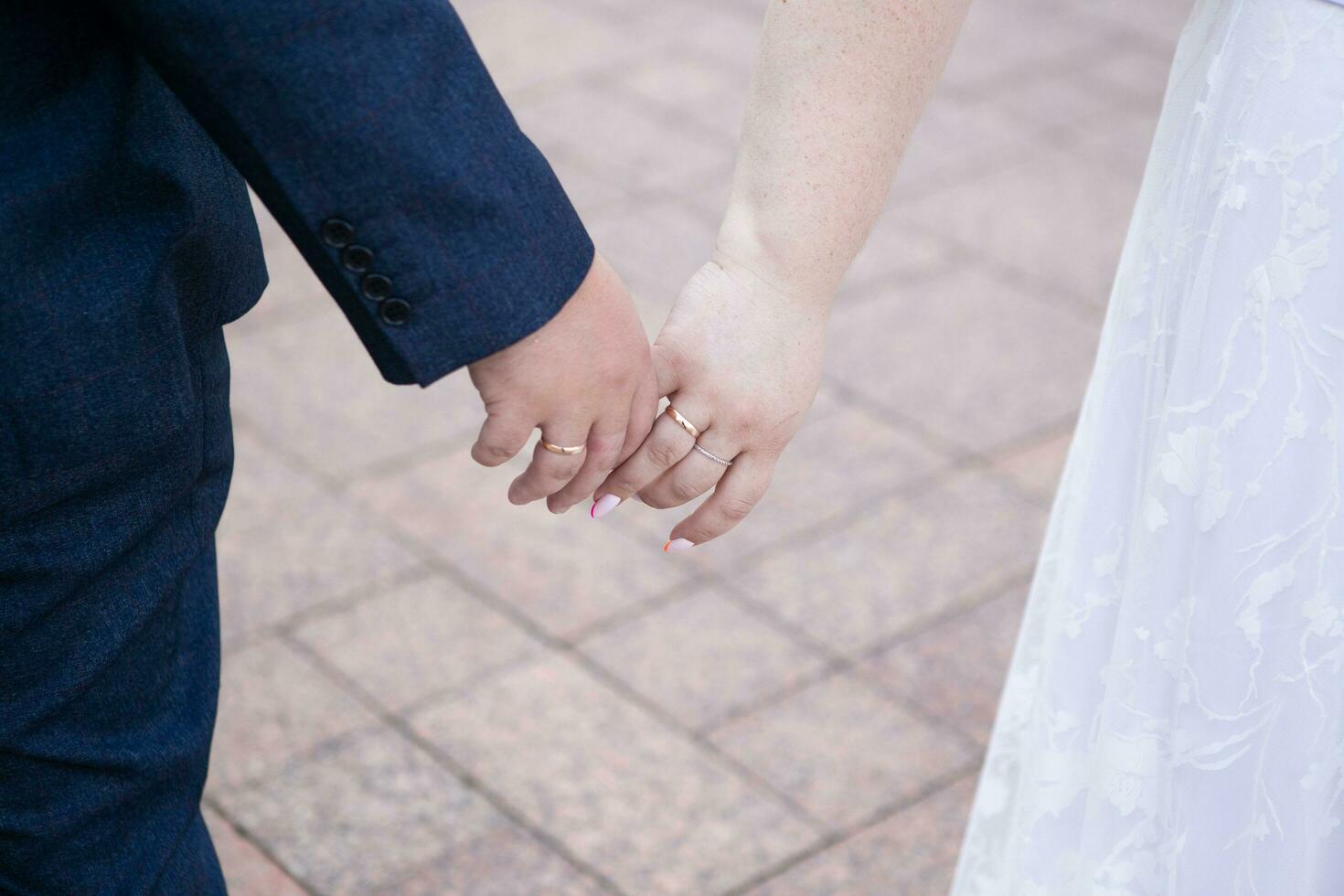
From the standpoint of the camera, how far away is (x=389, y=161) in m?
1.09

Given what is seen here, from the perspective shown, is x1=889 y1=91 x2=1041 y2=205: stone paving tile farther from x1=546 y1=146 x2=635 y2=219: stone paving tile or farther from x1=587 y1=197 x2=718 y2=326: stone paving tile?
x1=546 y1=146 x2=635 y2=219: stone paving tile

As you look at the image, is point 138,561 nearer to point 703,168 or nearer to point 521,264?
point 521,264

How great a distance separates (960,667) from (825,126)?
61.8 inches

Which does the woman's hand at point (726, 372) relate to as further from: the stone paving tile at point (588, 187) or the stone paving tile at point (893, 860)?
the stone paving tile at point (588, 187)

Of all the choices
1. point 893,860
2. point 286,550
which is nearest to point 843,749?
point 893,860

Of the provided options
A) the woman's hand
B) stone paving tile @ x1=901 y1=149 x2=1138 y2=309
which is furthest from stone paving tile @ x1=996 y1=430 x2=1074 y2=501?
the woman's hand

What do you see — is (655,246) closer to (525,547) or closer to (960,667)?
(525,547)

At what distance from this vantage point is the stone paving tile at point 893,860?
230 cm

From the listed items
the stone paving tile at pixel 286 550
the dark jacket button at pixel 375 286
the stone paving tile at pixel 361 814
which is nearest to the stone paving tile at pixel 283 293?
the stone paving tile at pixel 286 550

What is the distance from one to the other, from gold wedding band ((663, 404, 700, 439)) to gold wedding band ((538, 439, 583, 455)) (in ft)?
0.51

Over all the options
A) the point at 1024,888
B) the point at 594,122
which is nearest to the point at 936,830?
the point at 1024,888

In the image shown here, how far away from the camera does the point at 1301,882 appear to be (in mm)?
1414

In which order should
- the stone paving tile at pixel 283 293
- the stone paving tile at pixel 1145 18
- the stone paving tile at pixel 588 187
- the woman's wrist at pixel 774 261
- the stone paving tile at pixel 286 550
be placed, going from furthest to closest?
the stone paving tile at pixel 1145 18 → the stone paving tile at pixel 588 187 → the stone paving tile at pixel 283 293 → the stone paving tile at pixel 286 550 → the woman's wrist at pixel 774 261

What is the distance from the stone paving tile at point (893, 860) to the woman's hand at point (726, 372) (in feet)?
3.36
